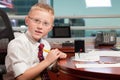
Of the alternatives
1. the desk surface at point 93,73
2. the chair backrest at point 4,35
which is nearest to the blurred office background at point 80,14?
the chair backrest at point 4,35

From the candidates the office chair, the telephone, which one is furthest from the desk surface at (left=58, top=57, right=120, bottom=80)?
the telephone

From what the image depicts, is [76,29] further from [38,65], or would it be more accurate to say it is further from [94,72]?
[94,72]

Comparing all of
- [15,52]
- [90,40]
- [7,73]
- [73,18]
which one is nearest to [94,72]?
[15,52]

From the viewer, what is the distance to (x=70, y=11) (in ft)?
11.5

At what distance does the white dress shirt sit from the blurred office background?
192 cm

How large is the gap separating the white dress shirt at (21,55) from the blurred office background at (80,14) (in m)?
1.92

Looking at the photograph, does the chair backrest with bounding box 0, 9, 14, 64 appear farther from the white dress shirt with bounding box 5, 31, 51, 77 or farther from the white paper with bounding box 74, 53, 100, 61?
the white paper with bounding box 74, 53, 100, 61

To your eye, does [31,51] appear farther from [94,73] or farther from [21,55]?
[94,73]

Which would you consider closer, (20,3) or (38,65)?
(38,65)

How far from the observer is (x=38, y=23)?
1.49 metres

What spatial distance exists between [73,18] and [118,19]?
0.65 meters

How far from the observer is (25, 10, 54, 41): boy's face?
149 cm

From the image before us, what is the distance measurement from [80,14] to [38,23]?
205 centimetres

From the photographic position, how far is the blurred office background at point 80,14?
3.43 m
